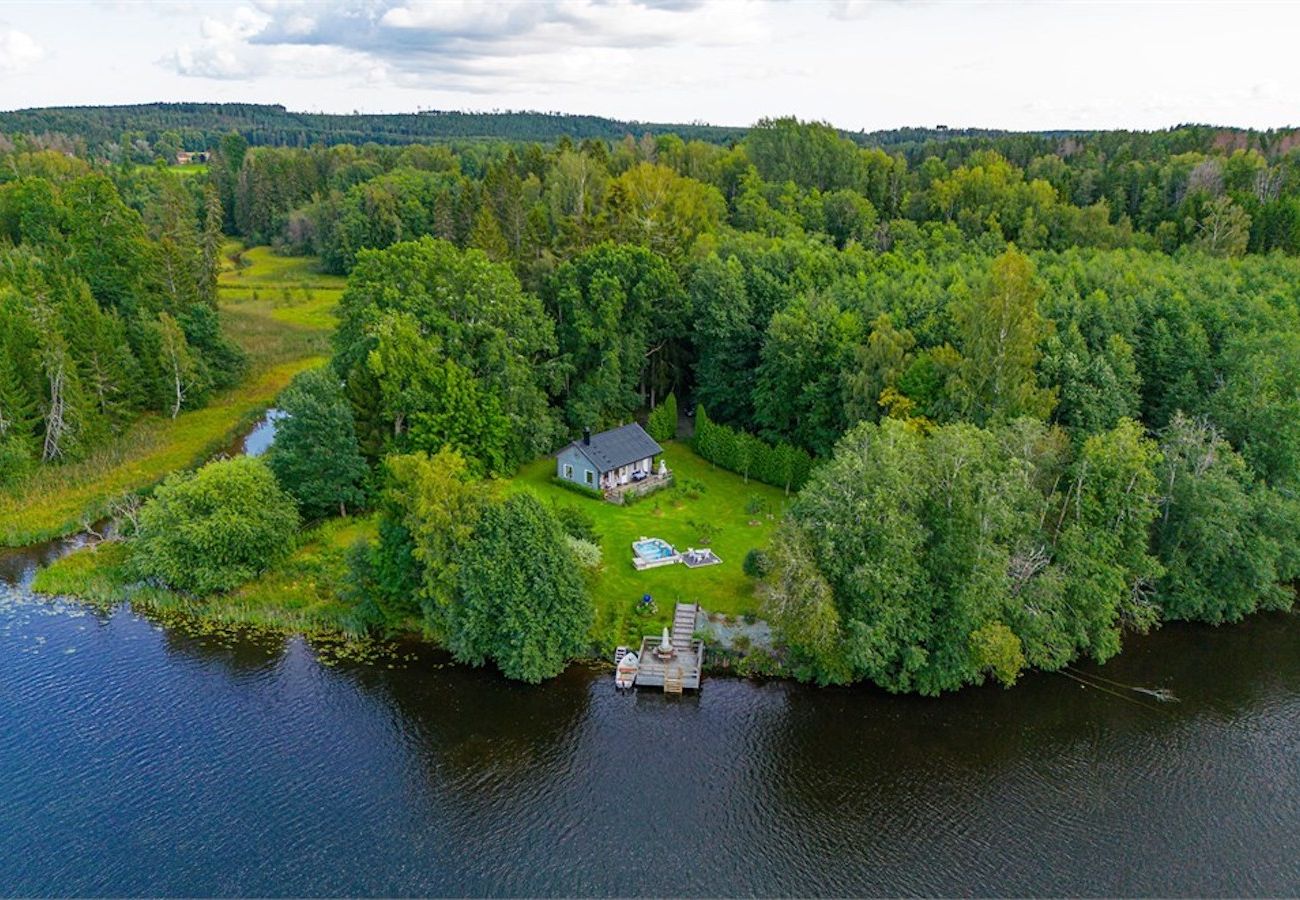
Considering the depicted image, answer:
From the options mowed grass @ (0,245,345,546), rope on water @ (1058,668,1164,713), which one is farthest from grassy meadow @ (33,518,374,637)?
rope on water @ (1058,668,1164,713)

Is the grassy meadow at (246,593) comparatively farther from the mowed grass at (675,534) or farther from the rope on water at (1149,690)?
the rope on water at (1149,690)

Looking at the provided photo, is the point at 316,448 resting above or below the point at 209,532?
above

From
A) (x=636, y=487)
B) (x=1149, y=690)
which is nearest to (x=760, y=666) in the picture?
(x=1149, y=690)

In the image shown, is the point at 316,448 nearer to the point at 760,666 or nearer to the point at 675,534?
the point at 675,534

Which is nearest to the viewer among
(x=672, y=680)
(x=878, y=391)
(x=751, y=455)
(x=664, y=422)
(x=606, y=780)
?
(x=606, y=780)

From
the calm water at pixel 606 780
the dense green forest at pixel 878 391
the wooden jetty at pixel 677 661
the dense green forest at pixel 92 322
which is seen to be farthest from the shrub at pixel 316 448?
the wooden jetty at pixel 677 661

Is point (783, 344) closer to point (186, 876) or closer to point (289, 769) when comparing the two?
point (289, 769)

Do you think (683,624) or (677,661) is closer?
(677,661)
